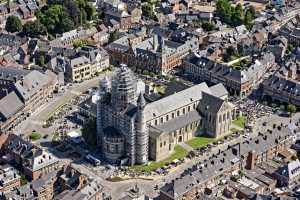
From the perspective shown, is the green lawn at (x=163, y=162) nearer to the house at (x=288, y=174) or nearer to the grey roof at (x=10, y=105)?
the house at (x=288, y=174)

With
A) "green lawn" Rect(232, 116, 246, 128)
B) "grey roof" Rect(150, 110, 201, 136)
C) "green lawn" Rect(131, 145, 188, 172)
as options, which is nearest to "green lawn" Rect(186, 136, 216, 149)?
"green lawn" Rect(131, 145, 188, 172)

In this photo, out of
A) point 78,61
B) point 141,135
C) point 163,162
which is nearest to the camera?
point 141,135

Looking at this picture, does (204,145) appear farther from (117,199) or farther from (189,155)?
(117,199)

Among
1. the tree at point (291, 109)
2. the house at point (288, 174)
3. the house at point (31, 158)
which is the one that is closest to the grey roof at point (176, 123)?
the house at point (31, 158)

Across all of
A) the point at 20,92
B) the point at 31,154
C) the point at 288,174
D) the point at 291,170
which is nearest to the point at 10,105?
the point at 20,92

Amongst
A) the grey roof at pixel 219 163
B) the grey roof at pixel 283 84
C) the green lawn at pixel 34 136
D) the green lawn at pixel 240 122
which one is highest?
the grey roof at pixel 283 84

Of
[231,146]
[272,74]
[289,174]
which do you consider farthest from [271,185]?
[272,74]

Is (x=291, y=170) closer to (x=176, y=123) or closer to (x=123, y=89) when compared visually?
(x=176, y=123)
